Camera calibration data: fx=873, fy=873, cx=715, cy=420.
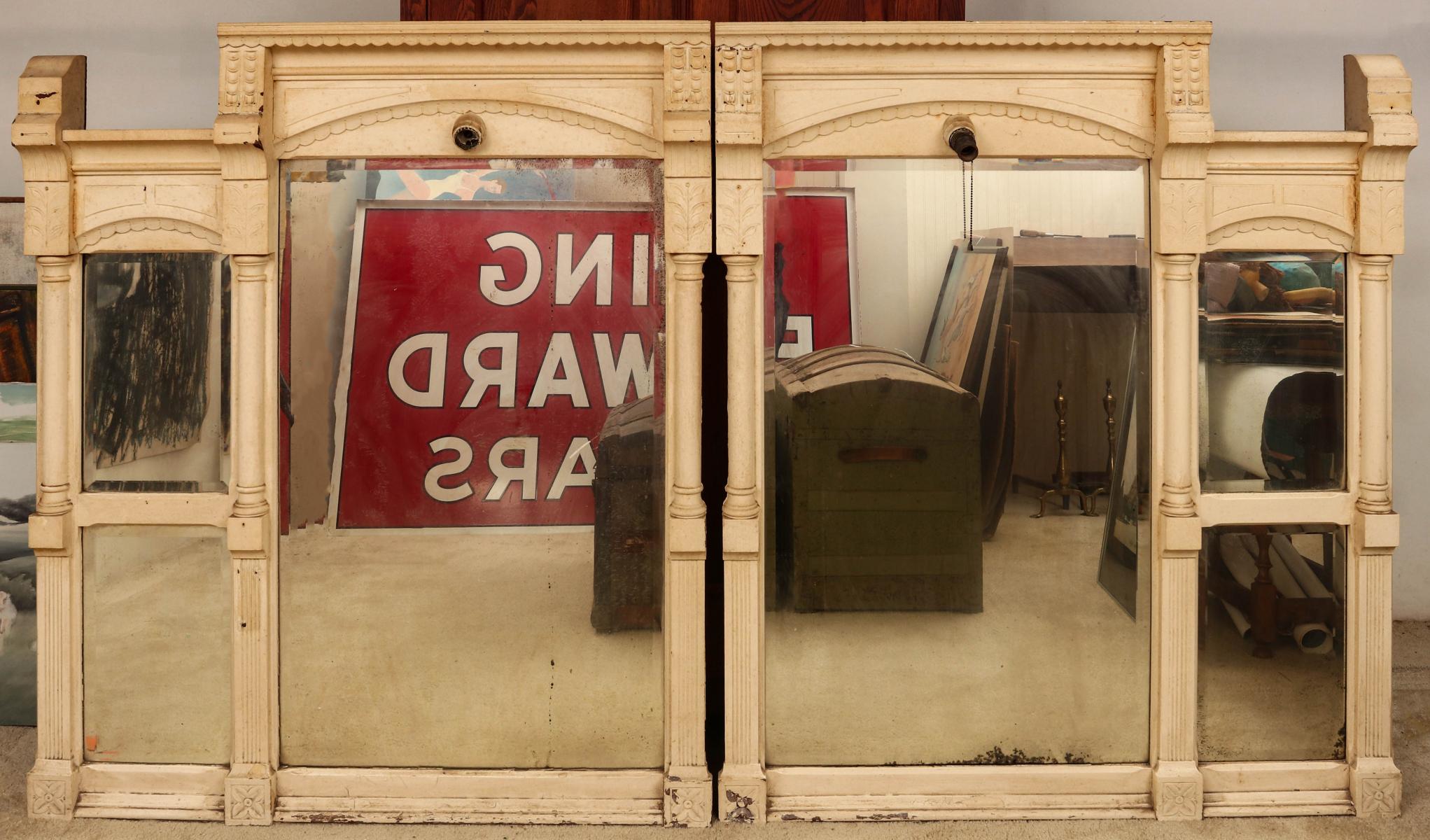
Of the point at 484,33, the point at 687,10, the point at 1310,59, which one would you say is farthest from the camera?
the point at 1310,59

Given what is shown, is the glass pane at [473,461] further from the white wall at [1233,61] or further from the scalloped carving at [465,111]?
the white wall at [1233,61]

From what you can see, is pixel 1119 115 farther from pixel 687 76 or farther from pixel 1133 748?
pixel 1133 748

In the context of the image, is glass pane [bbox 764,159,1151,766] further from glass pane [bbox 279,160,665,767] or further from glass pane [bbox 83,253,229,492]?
glass pane [bbox 83,253,229,492]

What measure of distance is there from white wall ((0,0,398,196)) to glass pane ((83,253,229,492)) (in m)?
1.34

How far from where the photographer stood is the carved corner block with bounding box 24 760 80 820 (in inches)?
91.9

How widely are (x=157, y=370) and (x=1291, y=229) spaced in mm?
3011

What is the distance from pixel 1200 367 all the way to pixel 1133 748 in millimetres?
1042

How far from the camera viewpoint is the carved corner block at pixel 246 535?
2.28 m

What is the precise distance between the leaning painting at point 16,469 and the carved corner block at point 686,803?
221cm

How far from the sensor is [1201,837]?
2264 mm

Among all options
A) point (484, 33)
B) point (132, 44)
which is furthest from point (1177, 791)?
point (132, 44)

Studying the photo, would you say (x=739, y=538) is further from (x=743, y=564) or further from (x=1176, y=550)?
(x=1176, y=550)

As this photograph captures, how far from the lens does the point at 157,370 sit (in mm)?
2320

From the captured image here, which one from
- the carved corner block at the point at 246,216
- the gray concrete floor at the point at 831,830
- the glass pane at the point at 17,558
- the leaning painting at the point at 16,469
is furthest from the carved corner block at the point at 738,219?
the leaning painting at the point at 16,469
